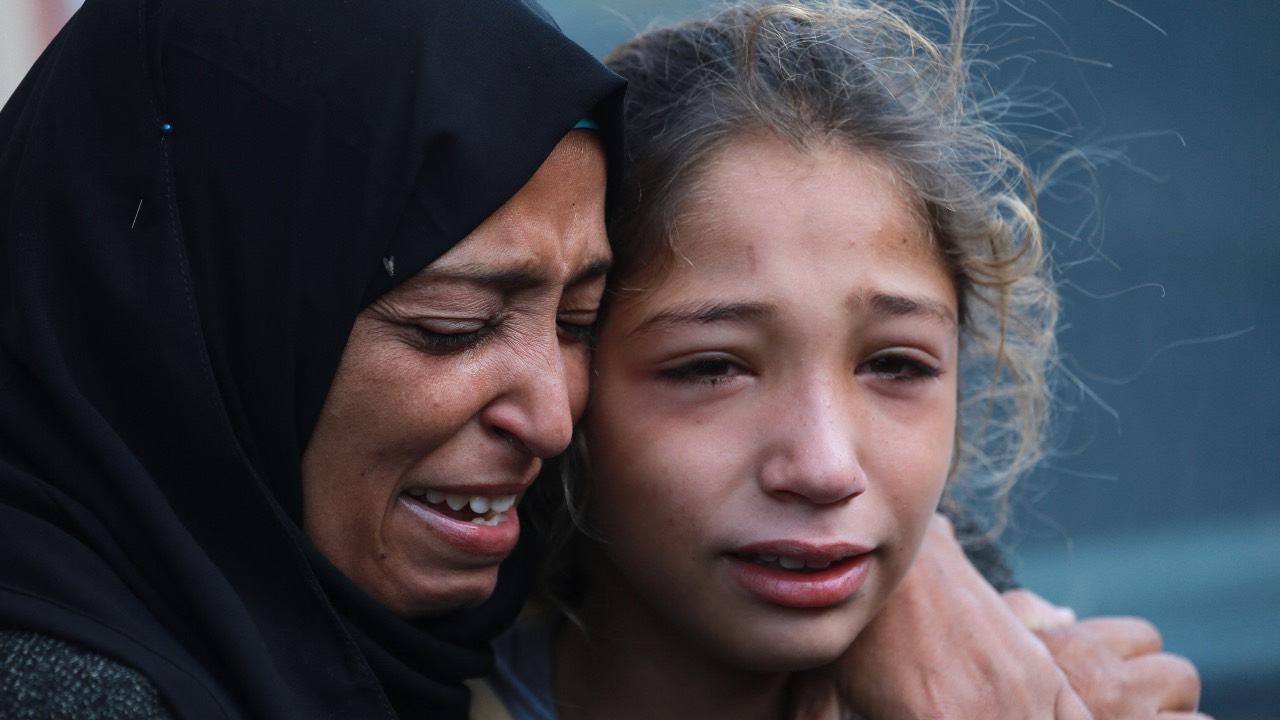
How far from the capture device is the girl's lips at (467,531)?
5.90ft

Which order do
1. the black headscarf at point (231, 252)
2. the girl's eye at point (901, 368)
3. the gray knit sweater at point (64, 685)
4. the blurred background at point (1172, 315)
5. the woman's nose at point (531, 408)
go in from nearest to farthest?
the gray knit sweater at point (64, 685)
the black headscarf at point (231, 252)
the woman's nose at point (531, 408)
the girl's eye at point (901, 368)
the blurred background at point (1172, 315)

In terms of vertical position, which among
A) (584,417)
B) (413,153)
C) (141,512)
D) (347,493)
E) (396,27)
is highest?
(396,27)

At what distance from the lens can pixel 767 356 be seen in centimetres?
193

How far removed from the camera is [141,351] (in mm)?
1656

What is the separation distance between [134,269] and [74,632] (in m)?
0.44

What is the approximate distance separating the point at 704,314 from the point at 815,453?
26 centimetres

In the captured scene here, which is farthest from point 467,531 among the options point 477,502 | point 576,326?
point 576,326

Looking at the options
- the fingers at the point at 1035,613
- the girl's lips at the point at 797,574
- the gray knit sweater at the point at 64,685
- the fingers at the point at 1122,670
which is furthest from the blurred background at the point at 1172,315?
the gray knit sweater at the point at 64,685

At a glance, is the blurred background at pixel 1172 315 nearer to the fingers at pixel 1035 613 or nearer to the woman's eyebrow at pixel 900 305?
the fingers at pixel 1035 613

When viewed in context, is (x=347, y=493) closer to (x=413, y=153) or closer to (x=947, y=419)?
(x=413, y=153)

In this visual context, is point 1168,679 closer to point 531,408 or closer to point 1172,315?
point 1172,315

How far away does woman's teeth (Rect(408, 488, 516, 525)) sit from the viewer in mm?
1809

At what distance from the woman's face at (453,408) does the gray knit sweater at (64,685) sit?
0.34 meters

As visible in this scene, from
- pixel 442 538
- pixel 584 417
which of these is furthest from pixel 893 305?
pixel 442 538
